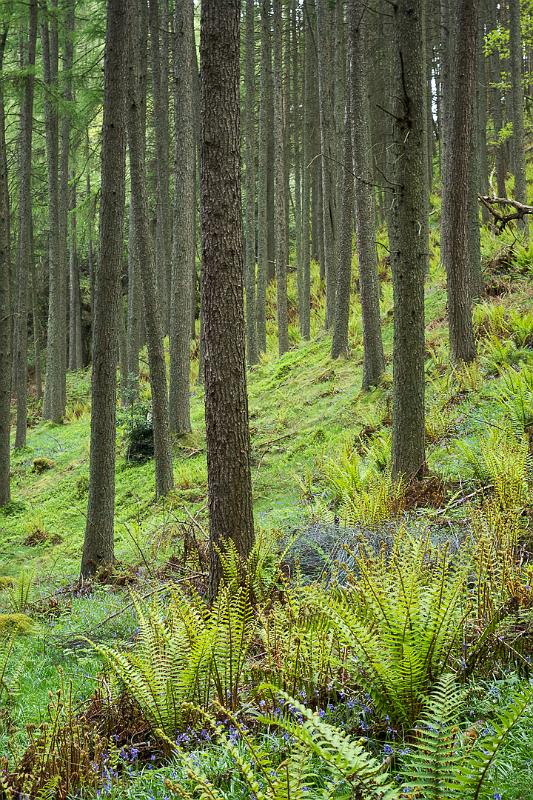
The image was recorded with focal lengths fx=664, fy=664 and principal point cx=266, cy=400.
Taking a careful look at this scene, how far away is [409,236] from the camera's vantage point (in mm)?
6430

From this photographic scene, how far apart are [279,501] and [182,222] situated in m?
7.07

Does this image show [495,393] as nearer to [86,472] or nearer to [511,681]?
[511,681]

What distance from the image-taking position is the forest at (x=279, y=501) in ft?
9.11

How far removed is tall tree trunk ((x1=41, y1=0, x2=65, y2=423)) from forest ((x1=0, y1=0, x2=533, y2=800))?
8.7 inches

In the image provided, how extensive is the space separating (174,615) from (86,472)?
12457 mm

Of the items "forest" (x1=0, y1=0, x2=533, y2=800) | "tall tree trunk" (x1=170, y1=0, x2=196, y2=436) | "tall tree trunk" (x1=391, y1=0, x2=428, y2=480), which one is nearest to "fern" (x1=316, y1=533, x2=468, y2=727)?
"forest" (x1=0, y1=0, x2=533, y2=800)

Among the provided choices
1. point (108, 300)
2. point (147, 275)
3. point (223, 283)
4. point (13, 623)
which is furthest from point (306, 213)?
point (13, 623)

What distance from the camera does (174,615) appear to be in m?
3.75

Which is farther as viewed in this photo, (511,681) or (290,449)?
(290,449)

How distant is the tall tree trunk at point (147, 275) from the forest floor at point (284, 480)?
802mm

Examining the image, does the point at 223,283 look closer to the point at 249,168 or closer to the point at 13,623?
the point at 13,623

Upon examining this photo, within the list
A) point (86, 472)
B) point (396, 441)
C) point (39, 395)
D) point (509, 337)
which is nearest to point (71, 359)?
point (39, 395)

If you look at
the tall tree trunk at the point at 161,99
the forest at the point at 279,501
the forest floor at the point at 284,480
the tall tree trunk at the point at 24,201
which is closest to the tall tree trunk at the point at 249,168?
the forest at the point at 279,501

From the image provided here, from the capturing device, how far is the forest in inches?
109
